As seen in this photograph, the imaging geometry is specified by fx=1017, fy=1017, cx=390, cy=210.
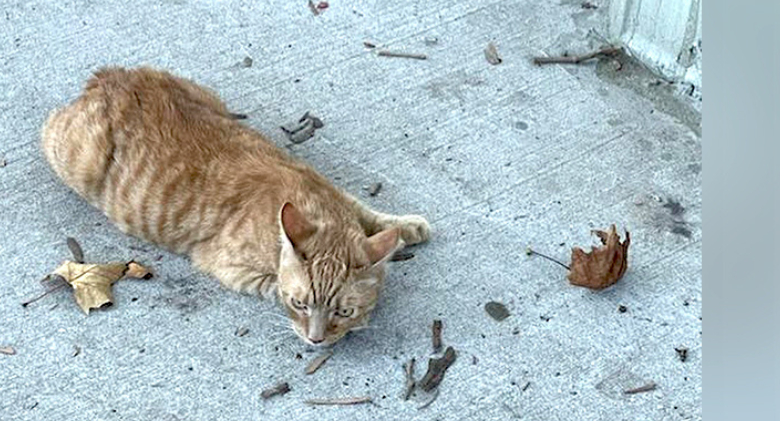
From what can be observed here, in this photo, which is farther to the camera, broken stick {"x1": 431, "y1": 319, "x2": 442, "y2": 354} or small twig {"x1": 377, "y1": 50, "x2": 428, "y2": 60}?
small twig {"x1": 377, "y1": 50, "x2": 428, "y2": 60}

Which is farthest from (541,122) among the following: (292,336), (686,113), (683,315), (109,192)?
(109,192)

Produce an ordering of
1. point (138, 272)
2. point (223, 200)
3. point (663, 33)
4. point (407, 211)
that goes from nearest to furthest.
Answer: point (223, 200), point (138, 272), point (407, 211), point (663, 33)

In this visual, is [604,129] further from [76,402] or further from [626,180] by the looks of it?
[76,402]

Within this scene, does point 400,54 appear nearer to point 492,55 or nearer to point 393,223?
point 492,55

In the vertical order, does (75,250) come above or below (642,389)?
above

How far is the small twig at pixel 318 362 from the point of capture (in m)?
3.24

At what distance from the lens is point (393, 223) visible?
359 centimetres

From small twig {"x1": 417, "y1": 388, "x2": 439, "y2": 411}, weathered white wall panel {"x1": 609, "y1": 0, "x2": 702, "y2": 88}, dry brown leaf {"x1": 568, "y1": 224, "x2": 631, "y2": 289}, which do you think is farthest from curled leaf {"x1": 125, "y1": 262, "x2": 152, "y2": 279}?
weathered white wall panel {"x1": 609, "y1": 0, "x2": 702, "y2": 88}

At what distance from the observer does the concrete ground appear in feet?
10.5

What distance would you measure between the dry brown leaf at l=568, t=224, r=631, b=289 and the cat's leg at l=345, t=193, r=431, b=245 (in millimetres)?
544

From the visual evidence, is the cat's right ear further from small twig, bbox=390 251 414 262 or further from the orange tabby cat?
small twig, bbox=390 251 414 262

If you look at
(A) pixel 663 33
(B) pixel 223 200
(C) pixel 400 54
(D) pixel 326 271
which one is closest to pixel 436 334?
(D) pixel 326 271

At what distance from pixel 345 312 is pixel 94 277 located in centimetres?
93

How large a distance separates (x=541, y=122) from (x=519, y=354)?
1224mm
